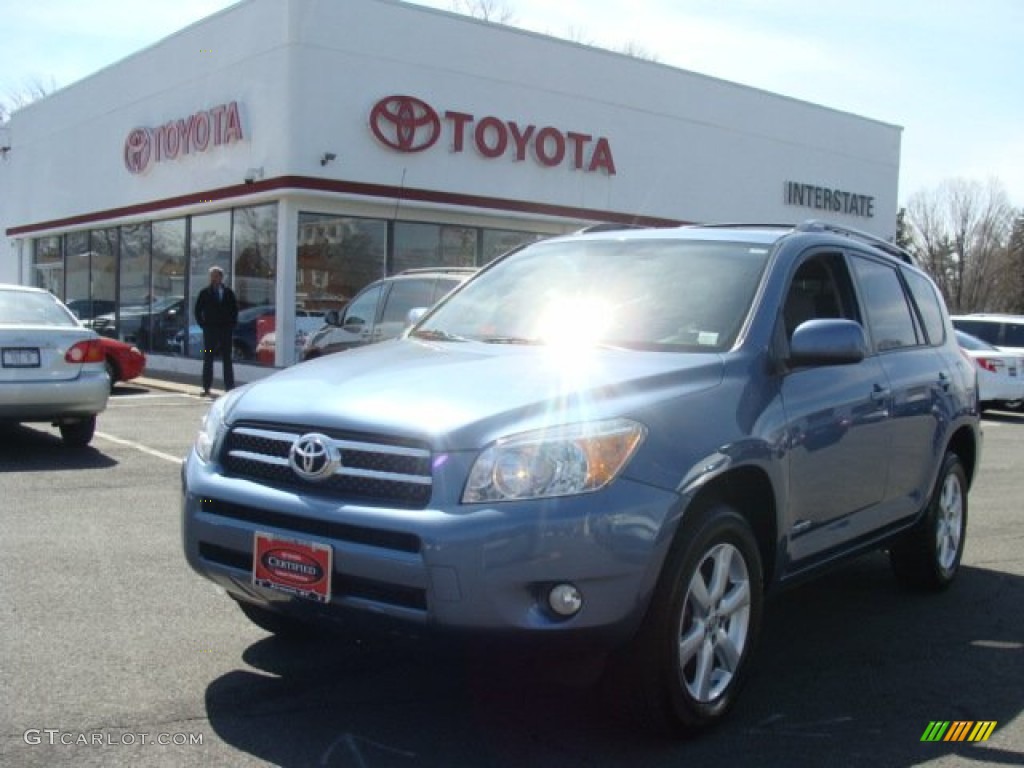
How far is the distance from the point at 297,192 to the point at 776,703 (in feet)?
48.8

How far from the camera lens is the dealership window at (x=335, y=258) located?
18.6 meters

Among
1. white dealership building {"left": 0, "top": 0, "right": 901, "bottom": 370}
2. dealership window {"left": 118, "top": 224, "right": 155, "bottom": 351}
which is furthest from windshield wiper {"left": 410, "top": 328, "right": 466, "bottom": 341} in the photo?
dealership window {"left": 118, "top": 224, "right": 155, "bottom": 351}

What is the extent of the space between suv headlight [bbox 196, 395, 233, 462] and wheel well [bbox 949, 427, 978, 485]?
13.2 feet

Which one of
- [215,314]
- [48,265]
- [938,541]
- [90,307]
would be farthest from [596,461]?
[48,265]

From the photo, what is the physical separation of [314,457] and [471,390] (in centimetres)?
57

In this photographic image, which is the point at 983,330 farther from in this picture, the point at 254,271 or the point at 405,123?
the point at 254,271

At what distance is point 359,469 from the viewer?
357 centimetres

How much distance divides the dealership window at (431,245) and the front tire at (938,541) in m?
14.2

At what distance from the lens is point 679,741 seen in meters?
3.79

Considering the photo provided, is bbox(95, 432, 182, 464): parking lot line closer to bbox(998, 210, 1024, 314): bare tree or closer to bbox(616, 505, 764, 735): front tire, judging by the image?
bbox(616, 505, 764, 735): front tire

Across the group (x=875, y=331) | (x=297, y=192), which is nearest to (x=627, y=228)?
(x=875, y=331)

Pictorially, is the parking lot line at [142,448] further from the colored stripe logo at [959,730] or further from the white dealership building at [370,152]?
the colored stripe logo at [959,730]

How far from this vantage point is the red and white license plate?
3557 mm

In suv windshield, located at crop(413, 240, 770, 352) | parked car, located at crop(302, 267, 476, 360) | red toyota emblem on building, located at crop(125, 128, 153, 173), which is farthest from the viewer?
red toyota emblem on building, located at crop(125, 128, 153, 173)
